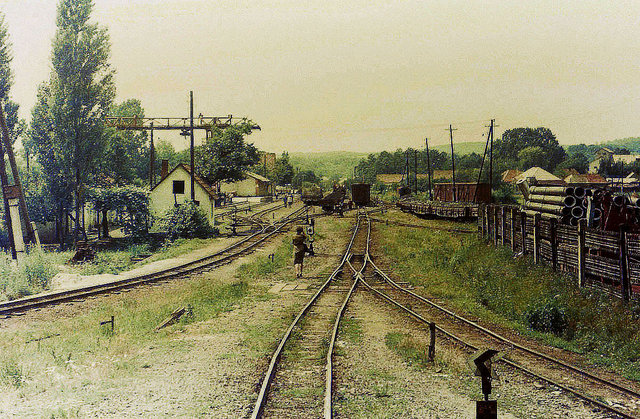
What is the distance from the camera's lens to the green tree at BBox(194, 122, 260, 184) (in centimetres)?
5572

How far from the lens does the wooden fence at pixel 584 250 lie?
10617mm

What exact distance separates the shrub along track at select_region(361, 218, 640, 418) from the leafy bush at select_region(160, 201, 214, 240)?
20.4 meters

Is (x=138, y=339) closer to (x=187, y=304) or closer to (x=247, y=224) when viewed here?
(x=187, y=304)

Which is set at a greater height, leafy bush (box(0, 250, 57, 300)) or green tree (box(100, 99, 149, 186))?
green tree (box(100, 99, 149, 186))

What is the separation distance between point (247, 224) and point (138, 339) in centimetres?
2857

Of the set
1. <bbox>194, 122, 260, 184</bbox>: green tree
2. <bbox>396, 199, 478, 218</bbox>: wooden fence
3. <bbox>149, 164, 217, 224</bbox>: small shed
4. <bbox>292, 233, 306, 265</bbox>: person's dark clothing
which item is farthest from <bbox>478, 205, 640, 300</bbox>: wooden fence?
<bbox>194, 122, 260, 184</bbox>: green tree

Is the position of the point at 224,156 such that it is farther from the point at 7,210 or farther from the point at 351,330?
the point at 351,330

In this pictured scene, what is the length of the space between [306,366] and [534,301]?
Answer: 6.40 metres

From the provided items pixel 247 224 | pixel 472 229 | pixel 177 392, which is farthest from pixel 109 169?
pixel 177 392

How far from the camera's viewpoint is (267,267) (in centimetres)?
2003

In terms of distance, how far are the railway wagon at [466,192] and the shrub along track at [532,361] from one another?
3432 centimetres

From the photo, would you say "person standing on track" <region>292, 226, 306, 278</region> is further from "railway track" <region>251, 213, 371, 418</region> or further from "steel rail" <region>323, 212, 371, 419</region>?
"railway track" <region>251, 213, 371, 418</region>

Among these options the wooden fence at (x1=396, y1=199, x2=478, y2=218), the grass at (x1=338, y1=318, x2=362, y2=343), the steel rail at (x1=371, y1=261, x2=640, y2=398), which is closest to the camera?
the steel rail at (x1=371, y1=261, x2=640, y2=398)

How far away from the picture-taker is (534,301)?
12.0m
